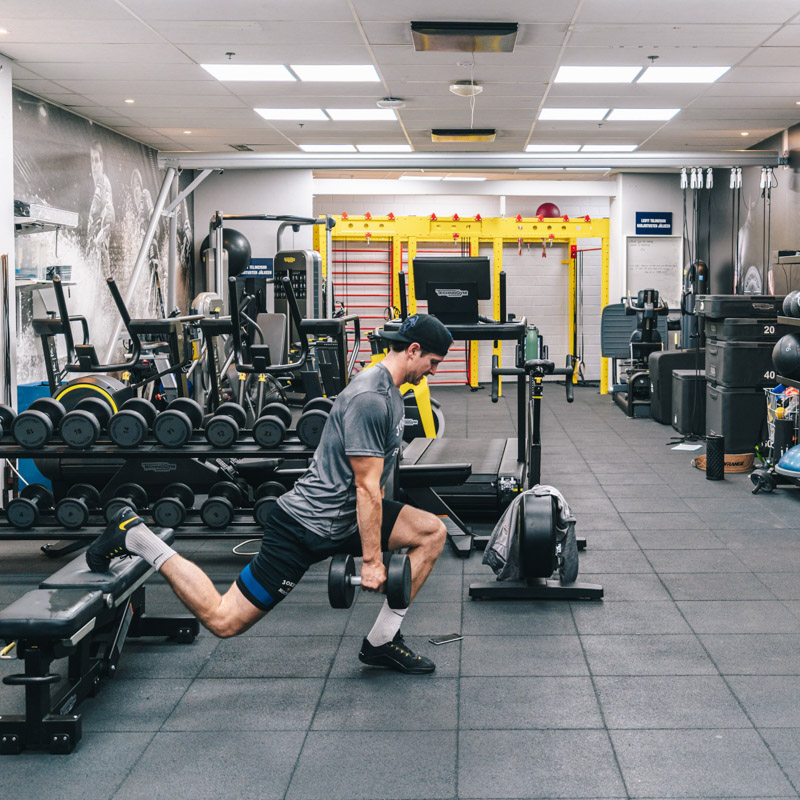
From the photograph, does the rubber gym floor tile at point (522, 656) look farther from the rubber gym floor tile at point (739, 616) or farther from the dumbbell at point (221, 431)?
the dumbbell at point (221, 431)

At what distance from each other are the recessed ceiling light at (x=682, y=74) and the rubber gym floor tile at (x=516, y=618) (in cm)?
419

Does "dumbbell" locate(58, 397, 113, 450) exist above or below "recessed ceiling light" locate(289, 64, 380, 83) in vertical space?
below

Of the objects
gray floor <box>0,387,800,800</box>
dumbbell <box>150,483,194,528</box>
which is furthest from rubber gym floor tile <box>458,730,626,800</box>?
dumbbell <box>150,483,194,528</box>

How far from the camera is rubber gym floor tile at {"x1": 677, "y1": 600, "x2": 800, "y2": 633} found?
3562 mm

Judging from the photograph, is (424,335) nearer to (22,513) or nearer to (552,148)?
Result: (22,513)

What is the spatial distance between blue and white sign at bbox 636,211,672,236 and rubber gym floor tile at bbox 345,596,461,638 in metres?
8.62

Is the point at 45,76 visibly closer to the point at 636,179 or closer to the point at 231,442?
the point at 231,442

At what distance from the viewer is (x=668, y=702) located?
291cm

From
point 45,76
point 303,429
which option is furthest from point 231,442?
point 45,76

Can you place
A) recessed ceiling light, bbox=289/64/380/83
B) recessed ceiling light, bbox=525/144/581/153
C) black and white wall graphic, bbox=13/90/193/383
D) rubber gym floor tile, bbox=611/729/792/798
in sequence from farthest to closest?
recessed ceiling light, bbox=525/144/581/153 < black and white wall graphic, bbox=13/90/193/383 < recessed ceiling light, bbox=289/64/380/83 < rubber gym floor tile, bbox=611/729/792/798

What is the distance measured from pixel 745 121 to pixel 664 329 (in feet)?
11.6

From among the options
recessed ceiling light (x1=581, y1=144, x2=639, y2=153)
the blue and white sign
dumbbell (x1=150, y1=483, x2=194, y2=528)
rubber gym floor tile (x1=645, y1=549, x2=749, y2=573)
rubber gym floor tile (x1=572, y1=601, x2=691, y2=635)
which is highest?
recessed ceiling light (x1=581, y1=144, x2=639, y2=153)

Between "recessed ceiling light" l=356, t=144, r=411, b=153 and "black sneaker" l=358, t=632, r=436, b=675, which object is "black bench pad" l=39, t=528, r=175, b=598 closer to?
"black sneaker" l=358, t=632, r=436, b=675

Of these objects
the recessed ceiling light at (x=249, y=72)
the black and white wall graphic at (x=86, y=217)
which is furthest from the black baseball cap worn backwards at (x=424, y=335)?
Result: the black and white wall graphic at (x=86, y=217)
